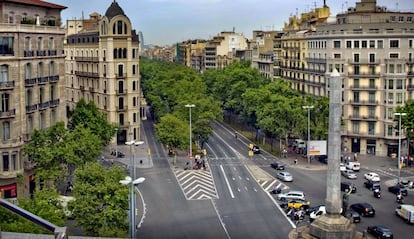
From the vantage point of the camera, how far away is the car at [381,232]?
49.5m

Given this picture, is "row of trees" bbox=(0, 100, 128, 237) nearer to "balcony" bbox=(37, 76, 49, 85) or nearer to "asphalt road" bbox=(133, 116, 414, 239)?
"balcony" bbox=(37, 76, 49, 85)

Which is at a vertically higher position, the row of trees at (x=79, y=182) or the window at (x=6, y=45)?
the window at (x=6, y=45)

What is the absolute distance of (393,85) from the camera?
8744 cm

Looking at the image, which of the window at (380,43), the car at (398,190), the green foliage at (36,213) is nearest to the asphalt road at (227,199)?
the car at (398,190)

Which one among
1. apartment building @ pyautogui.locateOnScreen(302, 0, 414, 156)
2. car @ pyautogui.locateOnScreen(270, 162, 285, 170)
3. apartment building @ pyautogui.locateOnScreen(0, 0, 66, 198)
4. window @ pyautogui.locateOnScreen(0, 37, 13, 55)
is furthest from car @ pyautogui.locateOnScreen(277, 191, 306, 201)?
window @ pyautogui.locateOnScreen(0, 37, 13, 55)

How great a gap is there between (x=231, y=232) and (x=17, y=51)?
27.5 meters

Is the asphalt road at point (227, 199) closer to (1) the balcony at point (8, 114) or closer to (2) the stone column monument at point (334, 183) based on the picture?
(2) the stone column monument at point (334, 183)

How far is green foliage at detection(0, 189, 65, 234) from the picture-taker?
31.9 m

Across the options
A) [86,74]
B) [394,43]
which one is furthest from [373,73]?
[86,74]

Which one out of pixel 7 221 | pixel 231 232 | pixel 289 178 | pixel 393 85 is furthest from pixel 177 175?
pixel 7 221

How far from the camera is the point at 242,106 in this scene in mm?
118312

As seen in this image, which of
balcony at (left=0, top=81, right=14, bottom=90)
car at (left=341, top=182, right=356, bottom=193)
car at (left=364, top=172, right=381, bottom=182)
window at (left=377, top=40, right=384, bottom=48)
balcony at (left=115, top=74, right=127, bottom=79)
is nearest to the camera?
balcony at (left=0, top=81, right=14, bottom=90)

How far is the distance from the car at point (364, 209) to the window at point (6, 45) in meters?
36.1

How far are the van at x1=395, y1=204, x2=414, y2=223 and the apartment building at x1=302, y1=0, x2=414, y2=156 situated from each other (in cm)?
2983
